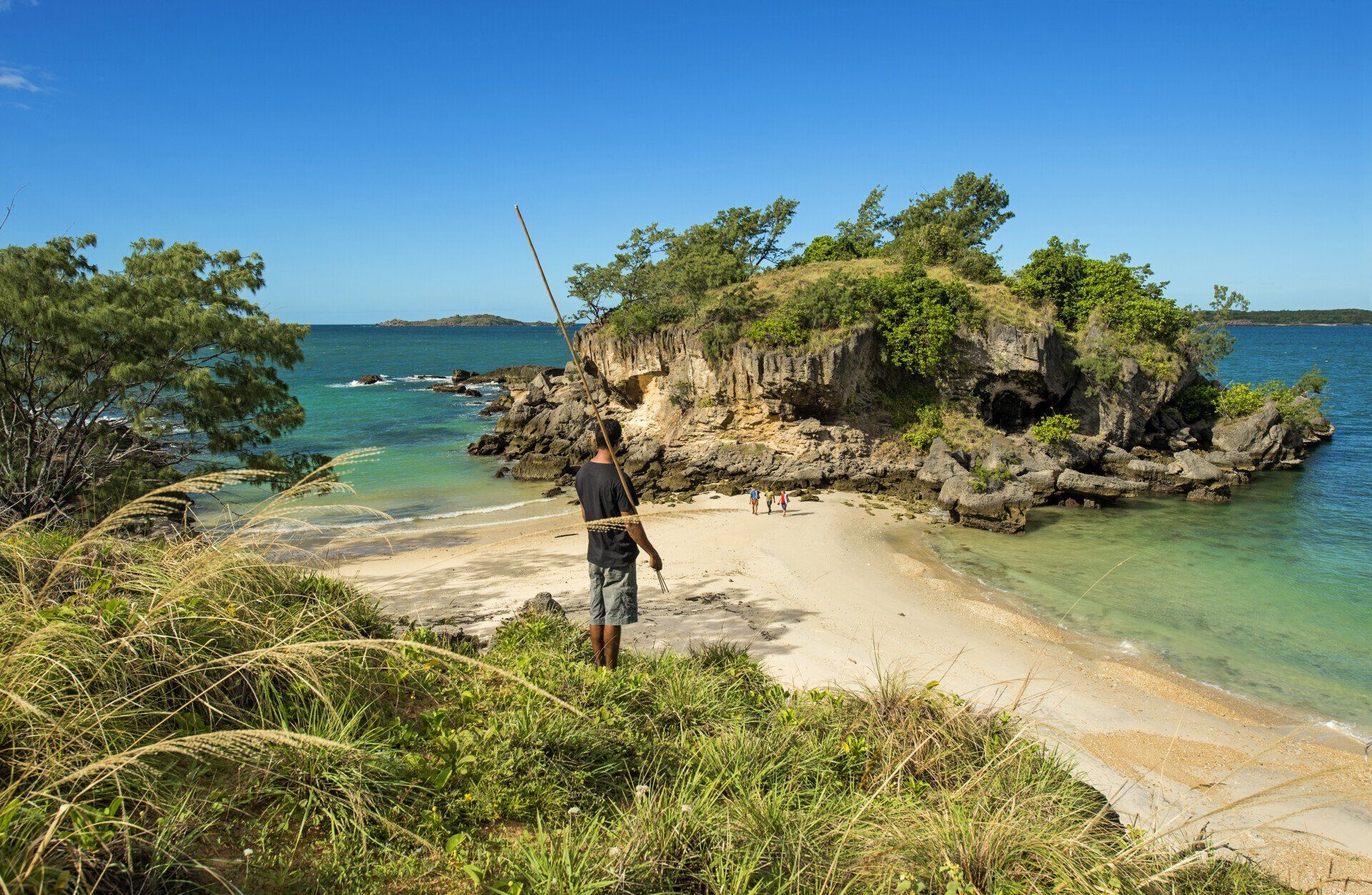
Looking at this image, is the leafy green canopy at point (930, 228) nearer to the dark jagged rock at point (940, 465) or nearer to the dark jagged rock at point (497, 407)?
the dark jagged rock at point (940, 465)

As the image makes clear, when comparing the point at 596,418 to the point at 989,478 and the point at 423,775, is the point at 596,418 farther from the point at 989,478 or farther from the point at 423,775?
the point at 989,478

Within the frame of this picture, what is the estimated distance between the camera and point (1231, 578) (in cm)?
1595

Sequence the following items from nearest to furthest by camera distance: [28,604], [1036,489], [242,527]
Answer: [28,604]
[242,527]
[1036,489]

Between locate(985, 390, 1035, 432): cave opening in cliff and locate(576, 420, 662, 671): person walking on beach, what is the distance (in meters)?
25.3

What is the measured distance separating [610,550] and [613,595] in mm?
401

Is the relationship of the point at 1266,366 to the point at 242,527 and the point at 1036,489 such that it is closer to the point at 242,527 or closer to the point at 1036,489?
the point at 1036,489

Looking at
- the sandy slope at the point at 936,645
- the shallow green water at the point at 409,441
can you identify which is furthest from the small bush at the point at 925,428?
the shallow green water at the point at 409,441

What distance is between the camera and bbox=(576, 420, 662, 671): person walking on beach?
5668 millimetres

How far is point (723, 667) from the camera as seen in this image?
5.98 metres

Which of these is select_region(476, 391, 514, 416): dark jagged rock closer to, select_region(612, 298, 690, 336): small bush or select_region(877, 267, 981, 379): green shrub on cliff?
select_region(612, 298, 690, 336): small bush

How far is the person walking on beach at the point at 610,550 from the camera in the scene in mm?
5668

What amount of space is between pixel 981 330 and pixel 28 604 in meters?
28.3

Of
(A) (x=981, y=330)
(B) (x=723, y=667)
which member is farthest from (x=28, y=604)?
(A) (x=981, y=330)

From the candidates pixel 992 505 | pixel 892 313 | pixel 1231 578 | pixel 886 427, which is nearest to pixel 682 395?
pixel 886 427
